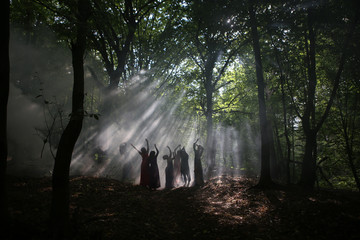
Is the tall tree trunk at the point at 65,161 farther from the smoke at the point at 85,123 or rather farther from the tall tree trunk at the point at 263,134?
the tall tree trunk at the point at 263,134

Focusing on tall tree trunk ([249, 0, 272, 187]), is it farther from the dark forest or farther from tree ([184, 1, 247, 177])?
tree ([184, 1, 247, 177])

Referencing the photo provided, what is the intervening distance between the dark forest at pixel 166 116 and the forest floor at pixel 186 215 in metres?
0.05

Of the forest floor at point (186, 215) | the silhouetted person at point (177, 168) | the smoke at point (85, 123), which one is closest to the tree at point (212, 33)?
the silhouetted person at point (177, 168)

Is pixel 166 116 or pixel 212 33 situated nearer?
pixel 212 33

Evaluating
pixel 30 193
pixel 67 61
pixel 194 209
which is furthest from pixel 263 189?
pixel 67 61

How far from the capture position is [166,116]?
25078 mm

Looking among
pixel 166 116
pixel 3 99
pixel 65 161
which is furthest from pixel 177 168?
pixel 166 116

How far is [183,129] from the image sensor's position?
35.3 metres

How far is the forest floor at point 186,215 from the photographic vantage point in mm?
4510

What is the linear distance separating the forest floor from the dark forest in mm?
47

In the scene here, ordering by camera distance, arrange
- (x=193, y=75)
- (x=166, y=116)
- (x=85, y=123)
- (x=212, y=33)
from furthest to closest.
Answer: (x=85, y=123) → (x=166, y=116) → (x=193, y=75) → (x=212, y=33)

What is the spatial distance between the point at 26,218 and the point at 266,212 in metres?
6.72

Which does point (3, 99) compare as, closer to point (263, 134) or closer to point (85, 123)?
point (263, 134)

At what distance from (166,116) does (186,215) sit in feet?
61.6
